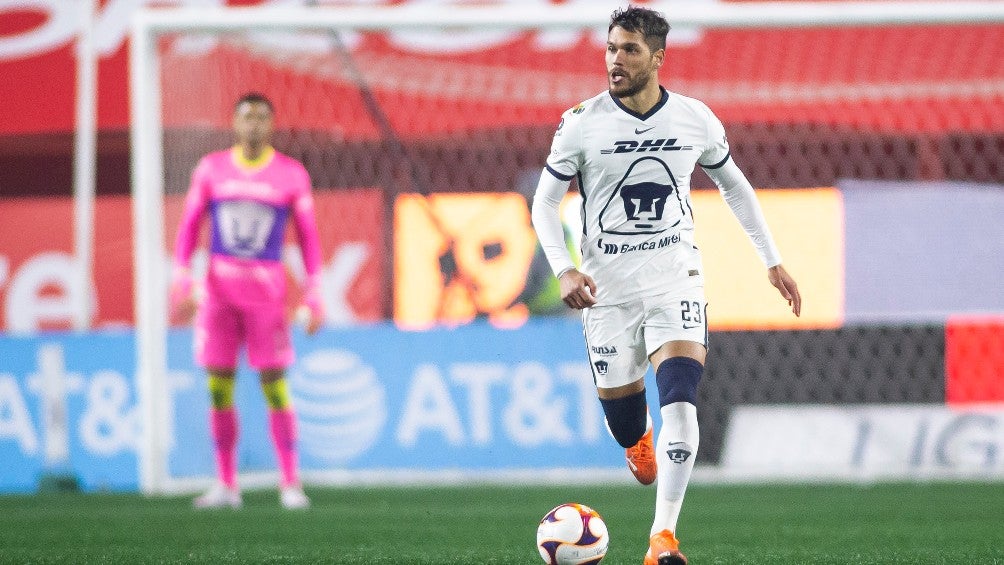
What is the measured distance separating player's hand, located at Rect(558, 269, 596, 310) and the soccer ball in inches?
24.9

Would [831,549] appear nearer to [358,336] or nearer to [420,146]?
[358,336]

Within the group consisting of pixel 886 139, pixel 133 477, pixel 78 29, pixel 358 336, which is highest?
pixel 78 29

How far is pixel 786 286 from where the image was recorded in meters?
4.94

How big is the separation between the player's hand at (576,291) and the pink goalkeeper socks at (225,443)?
344 cm

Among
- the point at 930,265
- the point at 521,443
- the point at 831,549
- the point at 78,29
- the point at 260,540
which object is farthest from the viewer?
the point at 78,29

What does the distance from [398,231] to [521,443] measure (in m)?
2.28

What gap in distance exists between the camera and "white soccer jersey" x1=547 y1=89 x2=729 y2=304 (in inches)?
191

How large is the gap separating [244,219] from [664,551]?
3689mm

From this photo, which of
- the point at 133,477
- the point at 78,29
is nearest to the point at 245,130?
the point at 133,477

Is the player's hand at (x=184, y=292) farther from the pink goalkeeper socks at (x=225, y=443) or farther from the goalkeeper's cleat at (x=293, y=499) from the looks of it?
the goalkeeper's cleat at (x=293, y=499)

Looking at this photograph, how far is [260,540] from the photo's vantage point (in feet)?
18.7

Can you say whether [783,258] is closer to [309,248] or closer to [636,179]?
[309,248]

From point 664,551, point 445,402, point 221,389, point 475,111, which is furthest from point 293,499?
point 475,111

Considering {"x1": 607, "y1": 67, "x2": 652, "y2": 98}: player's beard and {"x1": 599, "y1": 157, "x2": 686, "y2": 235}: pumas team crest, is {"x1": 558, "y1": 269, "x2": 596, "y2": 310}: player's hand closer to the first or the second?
{"x1": 599, "y1": 157, "x2": 686, "y2": 235}: pumas team crest
